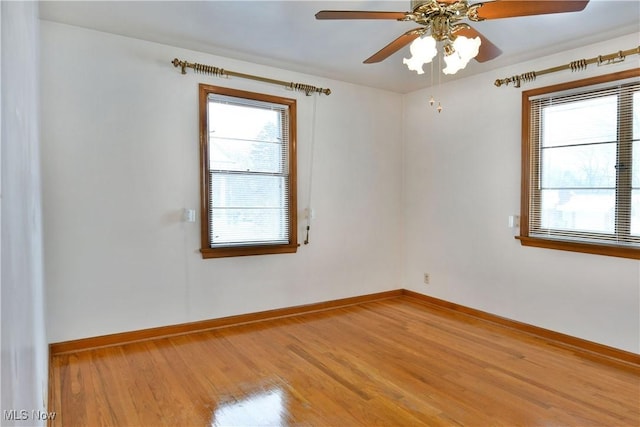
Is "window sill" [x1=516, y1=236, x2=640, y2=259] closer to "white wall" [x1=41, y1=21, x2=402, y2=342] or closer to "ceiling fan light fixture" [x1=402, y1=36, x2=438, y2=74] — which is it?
"white wall" [x1=41, y1=21, x2=402, y2=342]

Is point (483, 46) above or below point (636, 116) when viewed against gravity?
above

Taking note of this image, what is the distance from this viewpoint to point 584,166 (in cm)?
334

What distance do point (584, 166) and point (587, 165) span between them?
0.08 ft

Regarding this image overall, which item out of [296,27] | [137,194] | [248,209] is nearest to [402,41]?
[296,27]

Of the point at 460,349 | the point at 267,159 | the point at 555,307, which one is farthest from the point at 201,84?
the point at 555,307

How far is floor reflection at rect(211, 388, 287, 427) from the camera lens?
7.20 feet

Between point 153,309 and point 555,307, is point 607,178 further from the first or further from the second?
point 153,309

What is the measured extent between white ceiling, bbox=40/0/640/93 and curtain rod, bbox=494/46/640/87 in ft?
0.49

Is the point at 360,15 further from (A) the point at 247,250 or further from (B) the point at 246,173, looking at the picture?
(A) the point at 247,250

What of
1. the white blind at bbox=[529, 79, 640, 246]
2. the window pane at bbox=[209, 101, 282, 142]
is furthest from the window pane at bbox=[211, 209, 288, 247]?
the white blind at bbox=[529, 79, 640, 246]

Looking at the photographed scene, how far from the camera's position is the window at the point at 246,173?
3.65 m

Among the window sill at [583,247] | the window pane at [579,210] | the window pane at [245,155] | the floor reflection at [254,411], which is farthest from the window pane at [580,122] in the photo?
the floor reflection at [254,411]

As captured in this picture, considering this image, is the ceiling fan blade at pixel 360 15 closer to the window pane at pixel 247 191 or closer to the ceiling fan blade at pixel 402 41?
the ceiling fan blade at pixel 402 41

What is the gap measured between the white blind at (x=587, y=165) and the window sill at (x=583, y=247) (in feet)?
0.16
